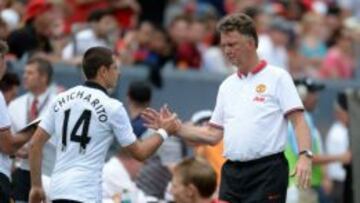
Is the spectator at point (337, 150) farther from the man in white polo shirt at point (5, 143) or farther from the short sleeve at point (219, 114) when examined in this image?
the man in white polo shirt at point (5, 143)

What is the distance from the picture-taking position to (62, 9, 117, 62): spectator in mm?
17344

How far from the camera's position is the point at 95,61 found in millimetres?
10867

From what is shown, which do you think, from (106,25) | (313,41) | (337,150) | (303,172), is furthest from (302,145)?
(313,41)

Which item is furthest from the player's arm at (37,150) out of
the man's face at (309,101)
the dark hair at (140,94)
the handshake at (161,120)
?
the man's face at (309,101)

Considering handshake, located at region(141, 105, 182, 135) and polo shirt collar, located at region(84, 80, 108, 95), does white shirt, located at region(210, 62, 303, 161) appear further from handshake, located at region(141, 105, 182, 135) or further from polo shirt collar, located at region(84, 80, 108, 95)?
polo shirt collar, located at region(84, 80, 108, 95)

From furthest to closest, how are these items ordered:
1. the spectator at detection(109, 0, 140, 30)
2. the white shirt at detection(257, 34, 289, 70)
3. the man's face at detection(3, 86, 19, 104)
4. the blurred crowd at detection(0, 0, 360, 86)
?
the white shirt at detection(257, 34, 289, 70) < the spectator at detection(109, 0, 140, 30) < the blurred crowd at detection(0, 0, 360, 86) < the man's face at detection(3, 86, 19, 104)

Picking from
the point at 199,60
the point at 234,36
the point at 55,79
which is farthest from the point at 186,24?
the point at 234,36

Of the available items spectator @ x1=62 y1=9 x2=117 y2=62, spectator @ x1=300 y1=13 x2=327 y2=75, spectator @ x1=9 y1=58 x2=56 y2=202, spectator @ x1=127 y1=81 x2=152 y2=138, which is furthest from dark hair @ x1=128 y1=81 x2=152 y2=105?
spectator @ x1=300 y1=13 x2=327 y2=75

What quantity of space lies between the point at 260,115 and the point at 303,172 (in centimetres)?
65

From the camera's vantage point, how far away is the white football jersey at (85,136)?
10.8 m

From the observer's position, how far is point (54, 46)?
17156mm

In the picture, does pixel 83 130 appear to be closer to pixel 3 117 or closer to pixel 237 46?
pixel 3 117

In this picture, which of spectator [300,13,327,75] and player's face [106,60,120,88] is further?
spectator [300,13,327,75]

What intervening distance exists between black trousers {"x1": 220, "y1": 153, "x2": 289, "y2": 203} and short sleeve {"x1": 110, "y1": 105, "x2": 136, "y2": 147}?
2.93ft
